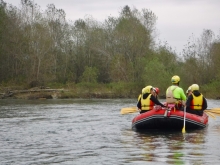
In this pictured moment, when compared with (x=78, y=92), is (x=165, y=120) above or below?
below

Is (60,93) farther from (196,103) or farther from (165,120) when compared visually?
(165,120)

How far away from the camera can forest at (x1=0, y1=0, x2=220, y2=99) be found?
4956 cm

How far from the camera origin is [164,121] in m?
15.1

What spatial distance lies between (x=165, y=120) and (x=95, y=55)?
4674 cm

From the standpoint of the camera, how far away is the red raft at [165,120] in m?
15.1

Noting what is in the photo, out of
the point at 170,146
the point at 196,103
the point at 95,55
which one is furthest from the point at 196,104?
the point at 95,55

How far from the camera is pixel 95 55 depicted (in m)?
61.4

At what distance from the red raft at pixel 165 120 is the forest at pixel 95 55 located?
27661mm

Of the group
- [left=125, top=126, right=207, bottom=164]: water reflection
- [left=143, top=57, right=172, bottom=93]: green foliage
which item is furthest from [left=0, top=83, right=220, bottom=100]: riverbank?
[left=125, top=126, right=207, bottom=164]: water reflection

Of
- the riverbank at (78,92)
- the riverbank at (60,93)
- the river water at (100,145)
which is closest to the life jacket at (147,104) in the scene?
the river water at (100,145)

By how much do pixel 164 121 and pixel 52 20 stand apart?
154 ft

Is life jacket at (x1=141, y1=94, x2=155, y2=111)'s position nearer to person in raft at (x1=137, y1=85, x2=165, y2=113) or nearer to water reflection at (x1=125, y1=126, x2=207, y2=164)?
person in raft at (x1=137, y1=85, x2=165, y2=113)

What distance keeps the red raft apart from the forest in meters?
27.7

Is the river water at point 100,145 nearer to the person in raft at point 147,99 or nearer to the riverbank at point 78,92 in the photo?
the person in raft at point 147,99
